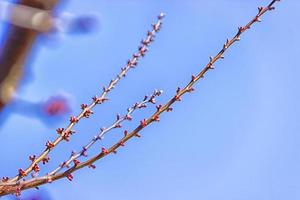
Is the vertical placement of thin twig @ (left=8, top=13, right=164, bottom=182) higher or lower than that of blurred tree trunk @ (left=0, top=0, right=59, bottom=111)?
higher

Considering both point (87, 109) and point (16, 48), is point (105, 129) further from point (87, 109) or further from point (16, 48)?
point (16, 48)

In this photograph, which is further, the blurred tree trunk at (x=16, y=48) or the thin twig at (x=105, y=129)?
the thin twig at (x=105, y=129)

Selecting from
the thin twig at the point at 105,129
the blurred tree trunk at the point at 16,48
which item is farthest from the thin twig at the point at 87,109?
the blurred tree trunk at the point at 16,48

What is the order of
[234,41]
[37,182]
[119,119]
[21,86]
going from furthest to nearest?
[119,119]
[234,41]
[37,182]
[21,86]

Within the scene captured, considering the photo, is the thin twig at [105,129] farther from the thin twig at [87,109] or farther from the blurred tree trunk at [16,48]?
the blurred tree trunk at [16,48]

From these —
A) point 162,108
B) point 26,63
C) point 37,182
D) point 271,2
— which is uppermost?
point 271,2

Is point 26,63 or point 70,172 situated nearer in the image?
point 26,63

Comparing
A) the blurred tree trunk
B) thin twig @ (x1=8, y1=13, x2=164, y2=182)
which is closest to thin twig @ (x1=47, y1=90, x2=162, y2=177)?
thin twig @ (x1=8, y1=13, x2=164, y2=182)

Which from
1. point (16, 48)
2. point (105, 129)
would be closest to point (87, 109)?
point (105, 129)

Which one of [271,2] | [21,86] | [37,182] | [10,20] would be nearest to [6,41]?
[10,20]

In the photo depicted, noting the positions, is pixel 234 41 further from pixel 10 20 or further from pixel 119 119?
pixel 10 20

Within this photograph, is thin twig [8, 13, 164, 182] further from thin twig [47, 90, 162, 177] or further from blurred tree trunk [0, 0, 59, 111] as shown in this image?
blurred tree trunk [0, 0, 59, 111]
